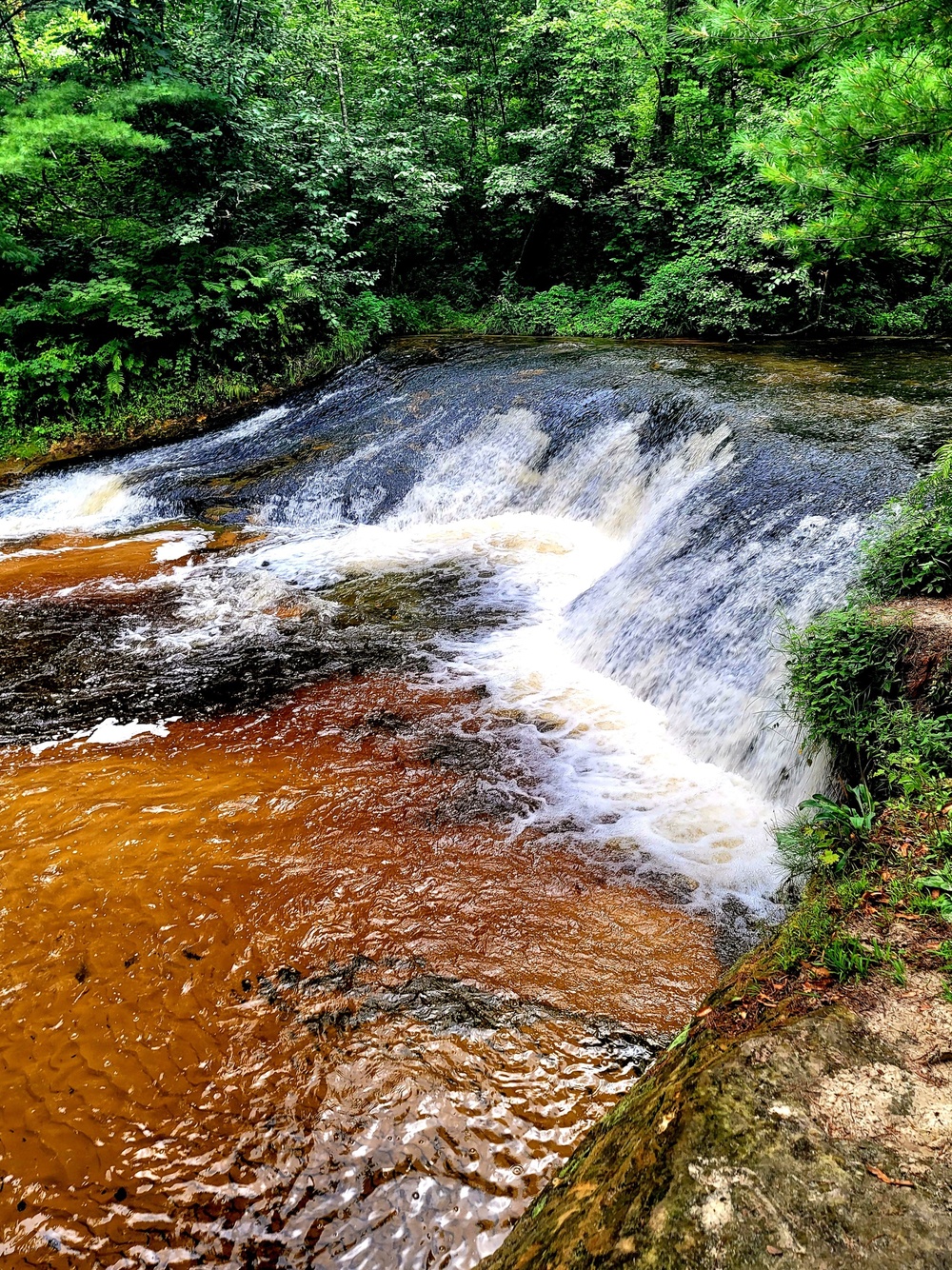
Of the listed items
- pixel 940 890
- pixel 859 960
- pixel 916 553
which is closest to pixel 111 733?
pixel 859 960

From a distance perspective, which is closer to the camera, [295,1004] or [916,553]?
[295,1004]

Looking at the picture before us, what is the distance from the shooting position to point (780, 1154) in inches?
61.9

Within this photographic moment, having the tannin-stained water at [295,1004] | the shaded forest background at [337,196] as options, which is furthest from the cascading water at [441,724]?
the shaded forest background at [337,196]

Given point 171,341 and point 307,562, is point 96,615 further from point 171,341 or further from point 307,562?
point 171,341

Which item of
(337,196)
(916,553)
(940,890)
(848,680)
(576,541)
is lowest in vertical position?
(576,541)

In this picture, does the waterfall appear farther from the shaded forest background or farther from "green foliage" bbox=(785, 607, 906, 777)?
the shaded forest background

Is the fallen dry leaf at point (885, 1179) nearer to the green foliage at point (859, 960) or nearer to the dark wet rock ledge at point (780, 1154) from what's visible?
the dark wet rock ledge at point (780, 1154)

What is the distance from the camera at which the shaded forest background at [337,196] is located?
37.3 ft

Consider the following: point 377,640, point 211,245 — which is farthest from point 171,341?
point 377,640

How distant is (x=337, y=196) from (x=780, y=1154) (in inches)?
685

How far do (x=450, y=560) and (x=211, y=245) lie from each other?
29.9 ft

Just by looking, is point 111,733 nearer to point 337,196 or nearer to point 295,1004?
point 295,1004

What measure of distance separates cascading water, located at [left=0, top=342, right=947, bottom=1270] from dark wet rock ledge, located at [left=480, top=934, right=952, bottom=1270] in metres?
0.76

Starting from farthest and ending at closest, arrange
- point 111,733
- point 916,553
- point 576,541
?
point 576,541 → point 111,733 → point 916,553
